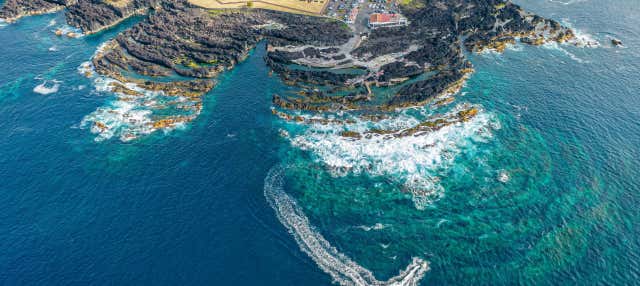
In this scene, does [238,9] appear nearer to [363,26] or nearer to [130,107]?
[363,26]

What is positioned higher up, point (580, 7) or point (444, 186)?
point (580, 7)

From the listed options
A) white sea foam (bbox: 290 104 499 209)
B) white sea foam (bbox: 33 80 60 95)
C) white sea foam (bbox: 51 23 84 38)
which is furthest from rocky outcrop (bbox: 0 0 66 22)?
white sea foam (bbox: 290 104 499 209)

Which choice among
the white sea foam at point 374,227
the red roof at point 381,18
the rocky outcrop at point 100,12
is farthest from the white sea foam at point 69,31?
the white sea foam at point 374,227

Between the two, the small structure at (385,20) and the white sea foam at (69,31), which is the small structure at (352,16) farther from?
the white sea foam at (69,31)

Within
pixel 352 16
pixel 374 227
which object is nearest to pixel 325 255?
pixel 374 227

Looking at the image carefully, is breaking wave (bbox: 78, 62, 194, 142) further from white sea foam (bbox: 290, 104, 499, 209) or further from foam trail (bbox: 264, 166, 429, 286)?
foam trail (bbox: 264, 166, 429, 286)

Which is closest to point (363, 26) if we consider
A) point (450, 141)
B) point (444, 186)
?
point (450, 141)
